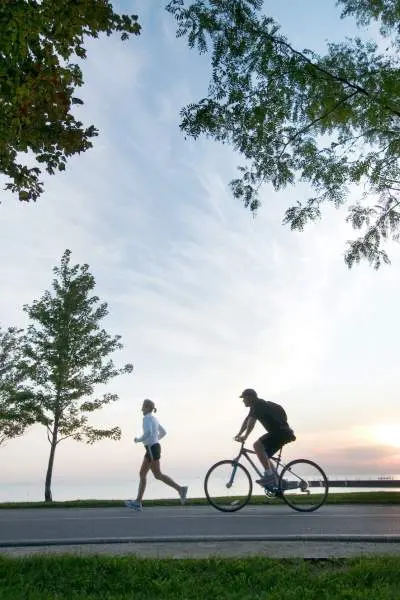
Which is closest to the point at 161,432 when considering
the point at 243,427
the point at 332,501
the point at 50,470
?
the point at 243,427

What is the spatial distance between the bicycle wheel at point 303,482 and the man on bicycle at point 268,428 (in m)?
0.21

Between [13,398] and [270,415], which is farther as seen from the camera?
[13,398]

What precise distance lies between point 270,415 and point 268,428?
0.78 feet

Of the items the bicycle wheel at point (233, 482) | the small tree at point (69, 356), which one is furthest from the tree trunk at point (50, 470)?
the bicycle wheel at point (233, 482)

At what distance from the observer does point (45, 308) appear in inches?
1019

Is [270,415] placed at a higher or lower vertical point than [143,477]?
higher

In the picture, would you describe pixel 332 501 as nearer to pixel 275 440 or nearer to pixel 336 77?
pixel 275 440

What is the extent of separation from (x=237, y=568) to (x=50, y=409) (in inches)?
781

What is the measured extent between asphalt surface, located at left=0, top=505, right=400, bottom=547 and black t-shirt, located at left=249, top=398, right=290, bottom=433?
1398 mm

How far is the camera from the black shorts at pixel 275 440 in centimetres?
1109

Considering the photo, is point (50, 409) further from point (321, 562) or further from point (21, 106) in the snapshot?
point (321, 562)

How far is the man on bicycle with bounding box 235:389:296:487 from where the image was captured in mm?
11055

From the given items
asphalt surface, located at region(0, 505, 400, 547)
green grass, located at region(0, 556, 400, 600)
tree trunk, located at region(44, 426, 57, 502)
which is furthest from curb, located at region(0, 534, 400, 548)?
tree trunk, located at region(44, 426, 57, 502)

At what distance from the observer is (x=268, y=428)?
1112 cm
